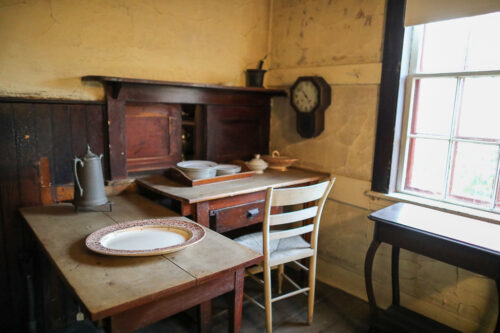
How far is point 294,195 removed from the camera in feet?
6.29

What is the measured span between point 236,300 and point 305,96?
5.53 ft

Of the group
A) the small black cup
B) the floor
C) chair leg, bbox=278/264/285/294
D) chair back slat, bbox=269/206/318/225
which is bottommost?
the floor

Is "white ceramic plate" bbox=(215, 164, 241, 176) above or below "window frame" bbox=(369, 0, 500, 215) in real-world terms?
below

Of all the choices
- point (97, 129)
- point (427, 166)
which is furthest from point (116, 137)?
point (427, 166)

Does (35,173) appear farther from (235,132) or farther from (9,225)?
(235,132)

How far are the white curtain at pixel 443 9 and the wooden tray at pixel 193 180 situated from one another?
1.43 m

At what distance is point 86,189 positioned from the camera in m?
1.89

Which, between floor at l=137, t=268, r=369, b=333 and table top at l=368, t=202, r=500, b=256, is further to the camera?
floor at l=137, t=268, r=369, b=333

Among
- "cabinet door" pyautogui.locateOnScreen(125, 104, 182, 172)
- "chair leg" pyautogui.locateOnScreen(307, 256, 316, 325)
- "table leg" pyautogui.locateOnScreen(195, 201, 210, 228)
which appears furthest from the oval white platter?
"chair leg" pyautogui.locateOnScreen(307, 256, 316, 325)

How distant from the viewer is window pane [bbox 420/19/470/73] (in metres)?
2.03

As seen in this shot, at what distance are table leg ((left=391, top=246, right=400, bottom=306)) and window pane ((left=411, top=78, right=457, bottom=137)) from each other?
81cm

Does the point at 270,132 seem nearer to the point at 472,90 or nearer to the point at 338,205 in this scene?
the point at 338,205

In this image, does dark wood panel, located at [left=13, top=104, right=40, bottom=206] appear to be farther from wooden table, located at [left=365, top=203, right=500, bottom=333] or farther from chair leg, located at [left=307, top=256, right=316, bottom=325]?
wooden table, located at [left=365, top=203, right=500, bottom=333]

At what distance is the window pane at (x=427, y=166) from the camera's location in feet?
7.23
